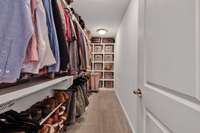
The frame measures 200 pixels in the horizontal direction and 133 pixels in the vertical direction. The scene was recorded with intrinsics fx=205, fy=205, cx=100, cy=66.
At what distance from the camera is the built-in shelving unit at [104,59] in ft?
27.0

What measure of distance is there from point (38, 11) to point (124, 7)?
10.3 feet

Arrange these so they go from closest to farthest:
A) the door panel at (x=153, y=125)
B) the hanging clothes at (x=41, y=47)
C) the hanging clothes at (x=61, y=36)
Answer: the door panel at (x=153, y=125) < the hanging clothes at (x=41, y=47) < the hanging clothes at (x=61, y=36)

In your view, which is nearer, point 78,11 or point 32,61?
point 32,61

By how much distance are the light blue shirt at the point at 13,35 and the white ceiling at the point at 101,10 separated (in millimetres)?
2979

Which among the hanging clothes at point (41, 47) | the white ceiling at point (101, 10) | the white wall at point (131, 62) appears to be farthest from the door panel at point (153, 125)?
Result: the white ceiling at point (101, 10)

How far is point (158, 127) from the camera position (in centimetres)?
109

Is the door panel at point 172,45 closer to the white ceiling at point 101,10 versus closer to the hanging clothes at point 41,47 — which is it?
the hanging clothes at point 41,47

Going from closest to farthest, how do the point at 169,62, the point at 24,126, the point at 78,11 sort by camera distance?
the point at 169,62 < the point at 24,126 < the point at 78,11

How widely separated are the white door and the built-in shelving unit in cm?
682

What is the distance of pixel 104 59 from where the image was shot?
27.0 ft

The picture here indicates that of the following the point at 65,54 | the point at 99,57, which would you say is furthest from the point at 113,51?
the point at 65,54

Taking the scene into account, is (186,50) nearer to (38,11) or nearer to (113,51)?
(38,11)

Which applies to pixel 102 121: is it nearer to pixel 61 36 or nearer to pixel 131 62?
pixel 131 62

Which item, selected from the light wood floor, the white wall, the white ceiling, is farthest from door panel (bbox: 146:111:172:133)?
the white ceiling
